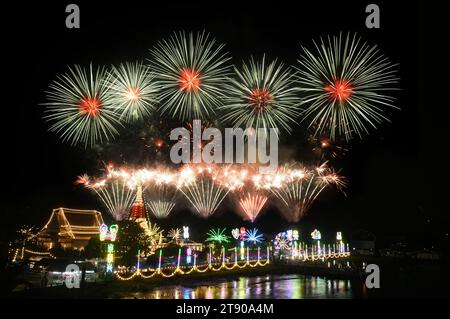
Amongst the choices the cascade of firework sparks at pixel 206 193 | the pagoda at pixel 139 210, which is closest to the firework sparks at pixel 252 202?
the cascade of firework sparks at pixel 206 193

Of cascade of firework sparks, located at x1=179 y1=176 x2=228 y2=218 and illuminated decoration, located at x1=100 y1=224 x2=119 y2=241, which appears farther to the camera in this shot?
cascade of firework sparks, located at x1=179 y1=176 x2=228 y2=218

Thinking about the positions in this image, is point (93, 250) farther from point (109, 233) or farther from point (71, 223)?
point (71, 223)

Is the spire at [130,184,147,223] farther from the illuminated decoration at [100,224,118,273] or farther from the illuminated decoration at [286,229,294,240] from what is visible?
the illuminated decoration at [286,229,294,240]

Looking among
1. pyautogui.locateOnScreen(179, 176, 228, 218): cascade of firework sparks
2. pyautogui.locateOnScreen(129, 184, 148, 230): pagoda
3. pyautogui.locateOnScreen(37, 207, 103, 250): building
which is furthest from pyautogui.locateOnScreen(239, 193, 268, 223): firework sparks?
pyautogui.locateOnScreen(37, 207, 103, 250): building

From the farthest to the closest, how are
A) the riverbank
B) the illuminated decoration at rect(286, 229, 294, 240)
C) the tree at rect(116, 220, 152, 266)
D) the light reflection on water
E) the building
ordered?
the illuminated decoration at rect(286, 229, 294, 240) < the building < the tree at rect(116, 220, 152, 266) < the light reflection on water < the riverbank

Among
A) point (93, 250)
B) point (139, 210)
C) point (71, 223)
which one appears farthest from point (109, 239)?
point (71, 223)

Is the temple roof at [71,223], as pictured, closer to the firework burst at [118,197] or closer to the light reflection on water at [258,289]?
the firework burst at [118,197]

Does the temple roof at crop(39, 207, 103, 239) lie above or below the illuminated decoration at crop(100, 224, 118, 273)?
above
